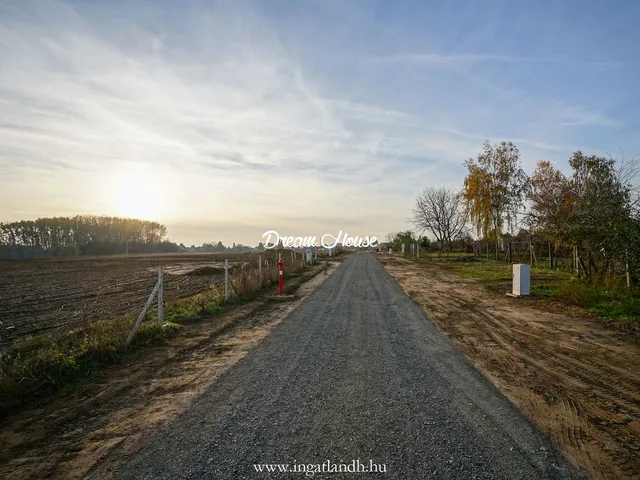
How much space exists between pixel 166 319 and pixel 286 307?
3.79m

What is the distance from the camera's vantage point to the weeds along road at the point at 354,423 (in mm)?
3130

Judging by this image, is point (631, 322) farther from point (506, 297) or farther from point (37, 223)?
point (37, 223)

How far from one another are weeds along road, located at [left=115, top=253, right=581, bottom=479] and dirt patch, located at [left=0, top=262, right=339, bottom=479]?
0.30m

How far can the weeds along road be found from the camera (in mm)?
3130

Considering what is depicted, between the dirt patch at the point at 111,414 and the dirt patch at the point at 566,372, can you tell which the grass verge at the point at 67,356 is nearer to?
the dirt patch at the point at 111,414

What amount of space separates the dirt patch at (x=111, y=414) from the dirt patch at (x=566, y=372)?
4.23m

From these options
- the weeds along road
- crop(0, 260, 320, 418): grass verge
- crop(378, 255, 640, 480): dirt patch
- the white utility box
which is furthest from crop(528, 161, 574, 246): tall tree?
crop(0, 260, 320, 418): grass verge

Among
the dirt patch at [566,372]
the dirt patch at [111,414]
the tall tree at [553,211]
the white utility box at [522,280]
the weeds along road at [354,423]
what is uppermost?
the tall tree at [553,211]

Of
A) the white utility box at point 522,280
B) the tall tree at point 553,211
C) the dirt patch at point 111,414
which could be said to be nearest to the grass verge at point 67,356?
the dirt patch at point 111,414

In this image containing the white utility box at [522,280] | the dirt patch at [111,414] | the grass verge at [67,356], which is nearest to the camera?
the dirt patch at [111,414]

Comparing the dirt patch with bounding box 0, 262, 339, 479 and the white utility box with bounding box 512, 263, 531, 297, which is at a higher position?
the white utility box with bounding box 512, 263, 531, 297

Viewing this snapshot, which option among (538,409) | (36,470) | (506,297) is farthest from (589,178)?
(36,470)

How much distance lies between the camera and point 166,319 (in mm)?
9430

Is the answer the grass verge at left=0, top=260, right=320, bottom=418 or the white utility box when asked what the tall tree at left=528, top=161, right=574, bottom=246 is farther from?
the grass verge at left=0, top=260, right=320, bottom=418
